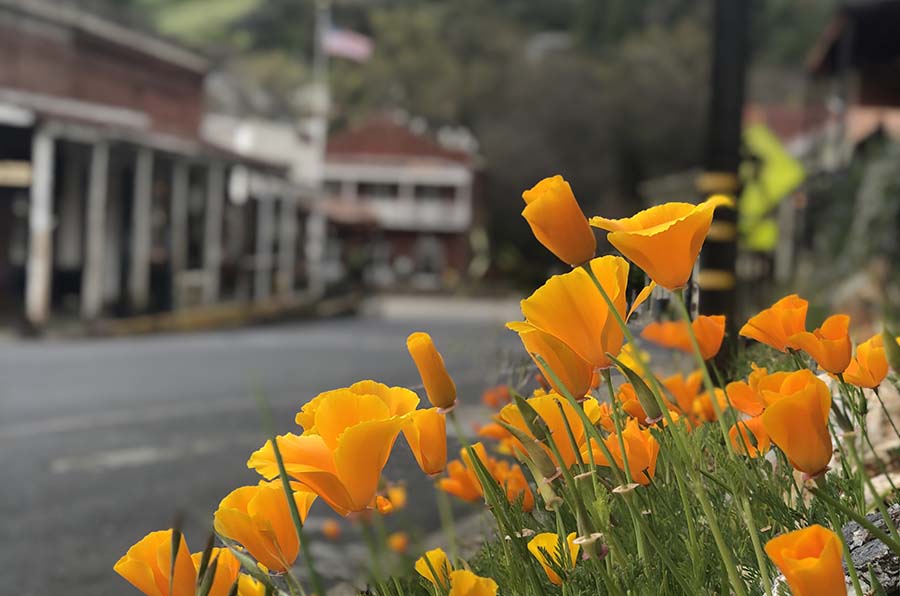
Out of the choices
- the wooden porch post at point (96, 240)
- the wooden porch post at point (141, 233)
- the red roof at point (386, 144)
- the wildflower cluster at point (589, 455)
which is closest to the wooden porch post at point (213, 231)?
the wooden porch post at point (141, 233)

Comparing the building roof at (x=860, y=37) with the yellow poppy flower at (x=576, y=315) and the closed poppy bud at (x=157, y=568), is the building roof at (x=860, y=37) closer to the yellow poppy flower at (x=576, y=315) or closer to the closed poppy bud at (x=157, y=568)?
the yellow poppy flower at (x=576, y=315)

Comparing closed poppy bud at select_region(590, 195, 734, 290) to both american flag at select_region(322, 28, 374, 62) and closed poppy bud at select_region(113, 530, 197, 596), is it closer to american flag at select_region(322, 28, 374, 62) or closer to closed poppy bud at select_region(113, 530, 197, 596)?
closed poppy bud at select_region(113, 530, 197, 596)

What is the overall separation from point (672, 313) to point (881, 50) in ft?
57.2

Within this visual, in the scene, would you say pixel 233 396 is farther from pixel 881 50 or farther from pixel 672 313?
pixel 881 50

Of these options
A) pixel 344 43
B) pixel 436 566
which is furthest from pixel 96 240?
pixel 436 566

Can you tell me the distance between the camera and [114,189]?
22.0m

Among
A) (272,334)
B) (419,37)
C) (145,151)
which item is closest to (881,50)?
(272,334)

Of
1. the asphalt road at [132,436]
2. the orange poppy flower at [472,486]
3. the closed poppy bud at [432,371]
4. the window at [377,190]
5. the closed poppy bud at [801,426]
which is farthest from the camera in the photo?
the window at [377,190]

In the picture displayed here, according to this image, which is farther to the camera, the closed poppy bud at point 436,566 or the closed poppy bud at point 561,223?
the closed poppy bud at point 436,566

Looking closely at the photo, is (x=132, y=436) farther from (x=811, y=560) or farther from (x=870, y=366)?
(x=811, y=560)

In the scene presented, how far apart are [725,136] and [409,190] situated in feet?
164

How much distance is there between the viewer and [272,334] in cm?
2030

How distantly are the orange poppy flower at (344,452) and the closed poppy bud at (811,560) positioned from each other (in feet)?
1.07

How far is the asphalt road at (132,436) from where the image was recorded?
436cm
